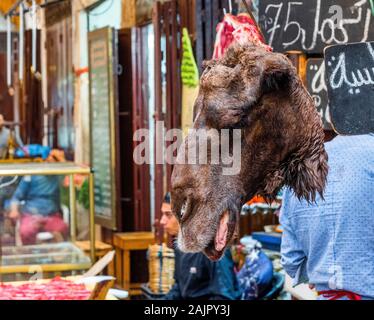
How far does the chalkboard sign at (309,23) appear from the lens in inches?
91.5

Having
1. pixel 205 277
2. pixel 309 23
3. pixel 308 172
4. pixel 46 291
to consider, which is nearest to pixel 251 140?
pixel 308 172

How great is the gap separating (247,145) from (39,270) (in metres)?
3.41

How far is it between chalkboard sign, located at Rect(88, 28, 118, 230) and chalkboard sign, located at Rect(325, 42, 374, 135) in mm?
5596

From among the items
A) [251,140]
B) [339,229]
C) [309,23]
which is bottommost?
[339,229]

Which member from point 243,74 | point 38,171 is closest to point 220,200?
point 243,74

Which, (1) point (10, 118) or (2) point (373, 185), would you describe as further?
(1) point (10, 118)

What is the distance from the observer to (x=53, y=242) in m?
5.19

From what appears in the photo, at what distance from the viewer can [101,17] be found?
7605 millimetres

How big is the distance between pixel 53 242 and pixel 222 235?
3774mm

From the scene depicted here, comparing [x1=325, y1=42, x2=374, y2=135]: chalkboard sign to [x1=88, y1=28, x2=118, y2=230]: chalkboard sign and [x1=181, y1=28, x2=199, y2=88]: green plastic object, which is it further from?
[x1=88, y1=28, x2=118, y2=230]: chalkboard sign

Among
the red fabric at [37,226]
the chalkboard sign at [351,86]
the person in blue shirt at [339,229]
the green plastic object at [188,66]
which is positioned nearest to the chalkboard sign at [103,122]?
the green plastic object at [188,66]

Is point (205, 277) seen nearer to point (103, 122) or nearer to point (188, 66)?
point (188, 66)
